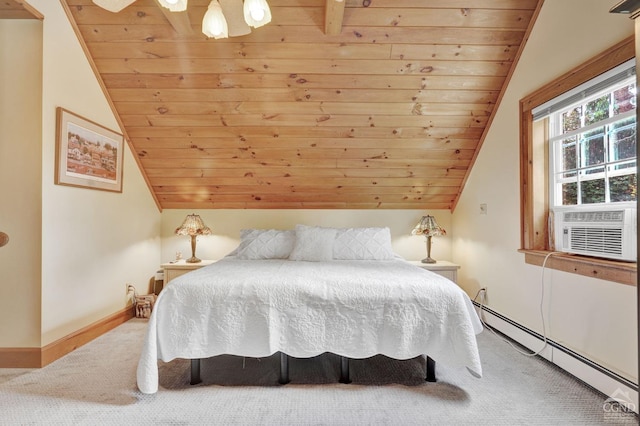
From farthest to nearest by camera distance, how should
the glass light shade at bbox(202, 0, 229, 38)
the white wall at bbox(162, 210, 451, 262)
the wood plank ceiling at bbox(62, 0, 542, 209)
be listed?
the white wall at bbox(162, 210, 451, 262) → the wood plank ceiling at bbox(62, 0, 542, 209) → the glass light shade at bbox(202, 0, 229, 38)

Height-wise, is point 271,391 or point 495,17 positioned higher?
point 495,17

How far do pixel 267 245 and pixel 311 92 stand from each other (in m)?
1.44

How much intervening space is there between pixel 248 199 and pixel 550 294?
9.43ft

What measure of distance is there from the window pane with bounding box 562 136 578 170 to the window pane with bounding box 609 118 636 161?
0.29 meters

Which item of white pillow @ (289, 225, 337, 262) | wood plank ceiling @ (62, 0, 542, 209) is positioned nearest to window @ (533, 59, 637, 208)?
wood plank ceiling @ (62, 0, 542, 209)

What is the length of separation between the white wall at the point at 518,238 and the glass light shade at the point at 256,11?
6.02 ft

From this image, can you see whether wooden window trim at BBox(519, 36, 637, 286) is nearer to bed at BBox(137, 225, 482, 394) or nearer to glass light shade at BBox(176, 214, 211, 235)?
bed at BBox(137, 225, 482, 394)

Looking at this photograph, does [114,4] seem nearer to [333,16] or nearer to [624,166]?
[333,16]

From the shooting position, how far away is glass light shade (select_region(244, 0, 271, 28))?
60.1 inches

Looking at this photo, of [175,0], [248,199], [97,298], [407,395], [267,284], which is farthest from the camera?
[248,199]

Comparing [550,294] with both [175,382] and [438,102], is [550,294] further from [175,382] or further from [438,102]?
[175,382]

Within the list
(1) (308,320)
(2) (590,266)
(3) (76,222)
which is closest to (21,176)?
(3) (76,222)

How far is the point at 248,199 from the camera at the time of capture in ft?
11.8

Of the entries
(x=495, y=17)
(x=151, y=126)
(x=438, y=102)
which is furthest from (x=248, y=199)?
(x=495, y=17)
